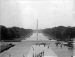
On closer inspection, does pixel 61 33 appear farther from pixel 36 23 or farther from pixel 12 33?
pixel 12 33

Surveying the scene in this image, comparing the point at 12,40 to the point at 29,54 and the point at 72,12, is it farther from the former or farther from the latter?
the point at 72,12

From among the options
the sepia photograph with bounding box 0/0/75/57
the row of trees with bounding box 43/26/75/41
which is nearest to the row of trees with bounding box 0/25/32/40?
the sepia photograph with bounding box 0/0/75/57

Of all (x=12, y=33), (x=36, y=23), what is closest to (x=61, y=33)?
(x=36, y=23)

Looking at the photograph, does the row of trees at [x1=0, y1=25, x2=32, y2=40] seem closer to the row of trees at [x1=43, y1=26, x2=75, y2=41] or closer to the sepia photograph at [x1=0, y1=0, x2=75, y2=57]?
the sepia photograph at [x1=0, y1=0, x2=75, y2=57]

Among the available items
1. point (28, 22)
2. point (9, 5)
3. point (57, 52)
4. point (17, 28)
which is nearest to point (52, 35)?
point (57, 52)

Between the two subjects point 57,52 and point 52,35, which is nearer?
point 57,52

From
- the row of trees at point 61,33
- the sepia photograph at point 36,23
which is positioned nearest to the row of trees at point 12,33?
the sepia photograph at point 36,23

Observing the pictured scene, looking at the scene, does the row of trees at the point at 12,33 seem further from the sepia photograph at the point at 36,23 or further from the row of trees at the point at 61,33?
the row of trees at the point at 61,33

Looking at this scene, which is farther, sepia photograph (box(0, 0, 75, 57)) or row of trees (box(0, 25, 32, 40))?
row of trees (box(0, 25, 32, 40))
